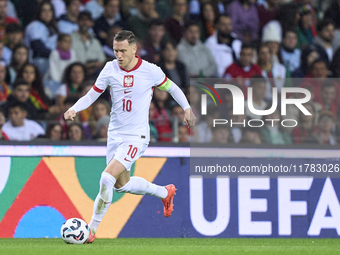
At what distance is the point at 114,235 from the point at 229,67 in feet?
11.9

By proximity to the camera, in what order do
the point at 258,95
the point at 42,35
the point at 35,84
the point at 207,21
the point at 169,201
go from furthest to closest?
the point at 207,21
the point at 42,35
the point at 35,84
the point at 258,95
the point at 169,201

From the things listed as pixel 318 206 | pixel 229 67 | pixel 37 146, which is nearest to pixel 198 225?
pixel 318 206

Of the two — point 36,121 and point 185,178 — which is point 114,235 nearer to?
point 185,178

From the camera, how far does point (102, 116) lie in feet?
28.6

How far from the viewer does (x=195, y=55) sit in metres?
10.4

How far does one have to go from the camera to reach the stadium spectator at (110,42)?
10.3 meters

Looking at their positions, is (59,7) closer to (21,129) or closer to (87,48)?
(87,48)

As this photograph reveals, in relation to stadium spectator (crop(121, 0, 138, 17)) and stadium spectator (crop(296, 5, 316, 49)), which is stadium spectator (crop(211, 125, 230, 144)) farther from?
stadium spectator (crop(296, 5, 316, 49))

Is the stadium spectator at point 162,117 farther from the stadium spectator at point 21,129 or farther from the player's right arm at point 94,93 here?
the player's right arm at point 94,93

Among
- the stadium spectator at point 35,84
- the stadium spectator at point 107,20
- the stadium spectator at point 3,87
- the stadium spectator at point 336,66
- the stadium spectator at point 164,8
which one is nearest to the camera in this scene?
the stadium spectator at point 3,87

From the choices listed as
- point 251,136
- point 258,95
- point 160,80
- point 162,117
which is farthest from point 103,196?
point 258,95

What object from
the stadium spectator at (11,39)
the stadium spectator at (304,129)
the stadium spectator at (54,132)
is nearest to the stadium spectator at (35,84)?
the stadium spectator at (11,39)

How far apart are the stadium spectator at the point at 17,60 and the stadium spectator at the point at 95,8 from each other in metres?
1.53

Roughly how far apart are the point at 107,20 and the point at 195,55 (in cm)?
159
